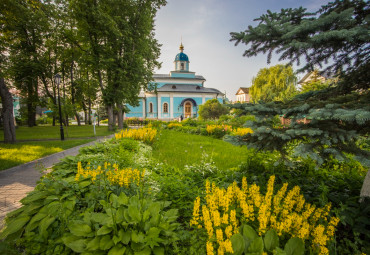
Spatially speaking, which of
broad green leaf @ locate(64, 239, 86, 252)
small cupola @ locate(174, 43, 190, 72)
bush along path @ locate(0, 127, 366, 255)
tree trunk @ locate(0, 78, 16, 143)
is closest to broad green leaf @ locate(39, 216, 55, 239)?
bush along path @ locate(0, 127, 366, 255)

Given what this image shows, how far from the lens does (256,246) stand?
145cm

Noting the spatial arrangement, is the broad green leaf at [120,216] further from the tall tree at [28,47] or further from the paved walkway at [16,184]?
the tall tree at [28,47]

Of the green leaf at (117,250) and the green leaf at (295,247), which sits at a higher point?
the green leaf at (295,247)

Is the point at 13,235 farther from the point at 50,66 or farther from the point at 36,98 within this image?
the point at 36,98

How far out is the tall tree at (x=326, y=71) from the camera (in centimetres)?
155

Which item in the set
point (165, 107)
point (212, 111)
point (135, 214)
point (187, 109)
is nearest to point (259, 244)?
point (135, 214)

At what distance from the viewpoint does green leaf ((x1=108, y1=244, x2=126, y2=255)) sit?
5.09 ft

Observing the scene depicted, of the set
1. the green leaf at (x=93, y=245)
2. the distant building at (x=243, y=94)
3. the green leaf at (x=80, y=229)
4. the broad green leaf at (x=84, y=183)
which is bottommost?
the green leaf at (x=93, y=245)

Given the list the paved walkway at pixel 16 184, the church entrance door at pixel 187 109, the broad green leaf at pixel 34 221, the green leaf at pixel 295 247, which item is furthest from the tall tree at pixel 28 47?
the church entrance door at pixel 187 109

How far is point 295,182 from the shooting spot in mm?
2854

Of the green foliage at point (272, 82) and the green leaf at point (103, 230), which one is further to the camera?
the green foliage at point (272, 82)

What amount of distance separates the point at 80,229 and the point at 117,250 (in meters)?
0.49

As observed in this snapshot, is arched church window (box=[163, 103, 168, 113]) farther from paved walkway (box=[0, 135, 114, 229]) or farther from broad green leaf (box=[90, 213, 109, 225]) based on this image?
broad green leaf (box=[90, 213, 109, 225])

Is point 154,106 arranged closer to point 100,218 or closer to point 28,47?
point 28,47
